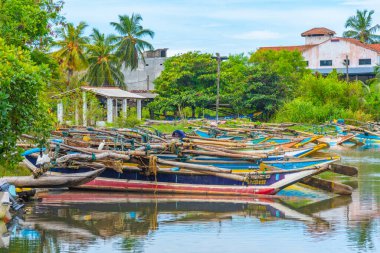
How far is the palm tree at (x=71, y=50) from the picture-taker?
52906mm

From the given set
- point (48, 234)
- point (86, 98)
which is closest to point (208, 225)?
point (48, 234)

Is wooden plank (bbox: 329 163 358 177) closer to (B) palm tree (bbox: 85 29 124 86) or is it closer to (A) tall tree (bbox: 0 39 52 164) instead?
(A) tall tree (bbox: 0 39 52 164)

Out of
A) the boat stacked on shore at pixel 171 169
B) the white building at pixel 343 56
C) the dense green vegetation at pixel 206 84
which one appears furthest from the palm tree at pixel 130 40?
the boat stacked on shore at pixel 171 169

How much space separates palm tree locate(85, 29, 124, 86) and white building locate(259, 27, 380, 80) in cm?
2616

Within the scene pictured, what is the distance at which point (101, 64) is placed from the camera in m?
57.2

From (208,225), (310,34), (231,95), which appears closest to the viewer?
(208,225)

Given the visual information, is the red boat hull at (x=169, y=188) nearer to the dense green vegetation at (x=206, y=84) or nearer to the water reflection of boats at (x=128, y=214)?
the water reflection of boats at (x=128, y=214)

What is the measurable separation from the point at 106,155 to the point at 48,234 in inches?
171

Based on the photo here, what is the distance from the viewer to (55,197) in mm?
20984

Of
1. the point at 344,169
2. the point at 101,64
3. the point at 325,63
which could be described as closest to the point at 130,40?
the point at 101,64

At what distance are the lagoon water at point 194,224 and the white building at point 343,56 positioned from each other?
55657mm

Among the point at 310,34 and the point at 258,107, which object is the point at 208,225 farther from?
the point at 310,34

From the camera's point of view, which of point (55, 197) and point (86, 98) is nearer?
point (55, 197)

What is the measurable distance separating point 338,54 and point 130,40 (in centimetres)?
2582
